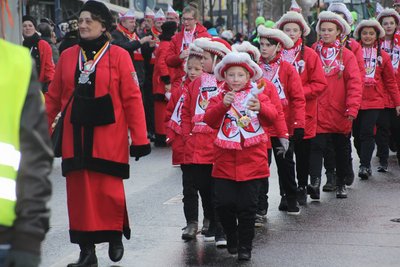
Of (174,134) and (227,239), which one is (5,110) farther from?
(174,134)

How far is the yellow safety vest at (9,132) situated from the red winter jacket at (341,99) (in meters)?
7.51

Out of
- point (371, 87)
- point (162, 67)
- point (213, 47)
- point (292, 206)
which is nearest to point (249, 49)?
point (213, 47)

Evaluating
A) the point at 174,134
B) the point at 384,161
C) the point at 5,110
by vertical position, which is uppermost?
the point at 5,110

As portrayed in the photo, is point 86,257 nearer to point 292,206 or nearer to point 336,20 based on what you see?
point 292,206

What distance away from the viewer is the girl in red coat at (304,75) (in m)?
9.95

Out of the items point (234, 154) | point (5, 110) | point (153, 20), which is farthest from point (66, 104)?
point (153, 20)

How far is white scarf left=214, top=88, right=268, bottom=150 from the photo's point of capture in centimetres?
757

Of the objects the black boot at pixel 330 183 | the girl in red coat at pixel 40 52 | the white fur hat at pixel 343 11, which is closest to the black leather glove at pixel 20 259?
the black boot at pixel 330 183

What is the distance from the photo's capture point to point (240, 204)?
754 centimetres

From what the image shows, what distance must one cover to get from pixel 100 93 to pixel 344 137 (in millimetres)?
4367

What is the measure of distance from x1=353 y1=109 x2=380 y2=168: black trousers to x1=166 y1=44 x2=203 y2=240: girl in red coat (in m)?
4.09

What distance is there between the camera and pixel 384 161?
516 inches

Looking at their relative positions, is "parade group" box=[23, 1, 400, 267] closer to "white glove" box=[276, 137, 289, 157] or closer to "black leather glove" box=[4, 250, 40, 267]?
"white glove" box=[276, 137, 289, 157]

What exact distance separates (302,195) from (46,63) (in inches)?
214
